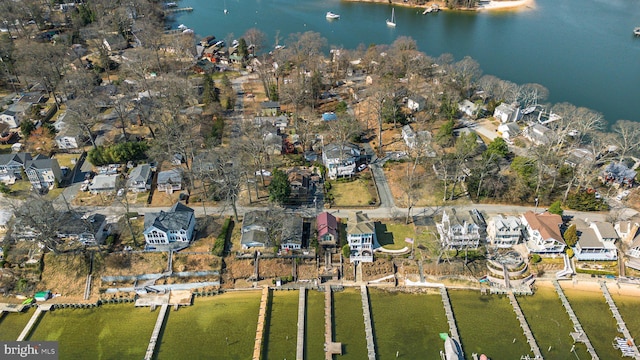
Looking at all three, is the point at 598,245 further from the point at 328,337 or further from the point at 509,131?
the point at 328,337

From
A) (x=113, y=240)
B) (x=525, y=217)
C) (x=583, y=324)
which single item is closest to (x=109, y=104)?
(x=113, y=240)

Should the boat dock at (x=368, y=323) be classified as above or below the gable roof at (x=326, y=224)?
below

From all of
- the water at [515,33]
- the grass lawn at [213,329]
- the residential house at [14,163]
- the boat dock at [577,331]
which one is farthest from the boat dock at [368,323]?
the water at [515,33]

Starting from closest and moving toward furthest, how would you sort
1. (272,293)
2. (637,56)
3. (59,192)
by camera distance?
(272,293), (59,192), (637,56)

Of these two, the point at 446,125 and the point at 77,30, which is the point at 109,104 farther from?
the point at 446,125

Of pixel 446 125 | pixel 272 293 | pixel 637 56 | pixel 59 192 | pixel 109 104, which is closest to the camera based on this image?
pixel 272 293

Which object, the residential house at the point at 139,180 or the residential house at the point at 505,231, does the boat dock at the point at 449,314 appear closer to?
the residential house at the point at 505,231
